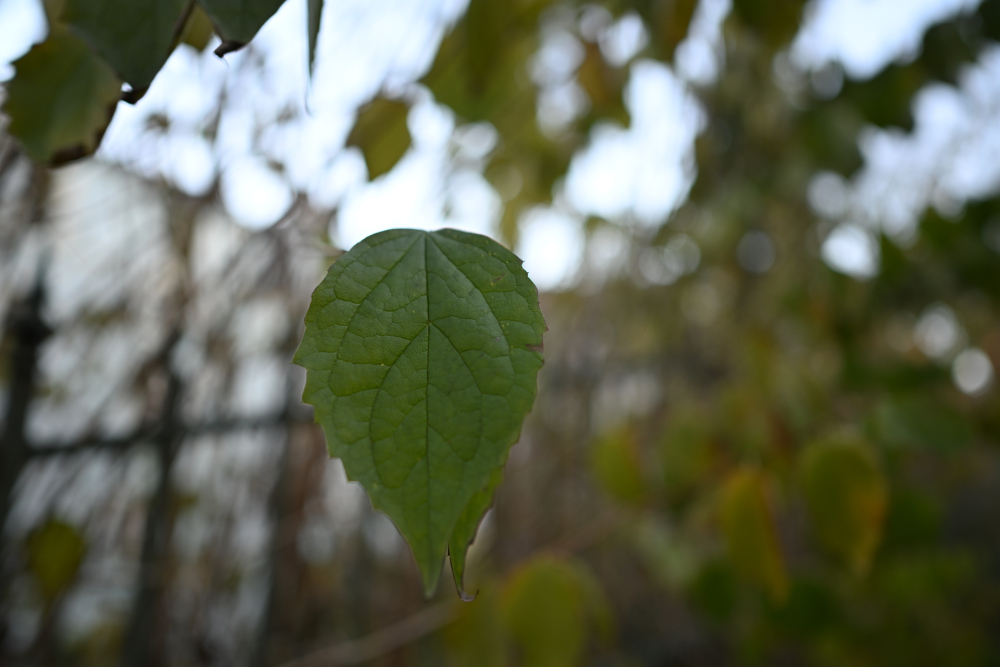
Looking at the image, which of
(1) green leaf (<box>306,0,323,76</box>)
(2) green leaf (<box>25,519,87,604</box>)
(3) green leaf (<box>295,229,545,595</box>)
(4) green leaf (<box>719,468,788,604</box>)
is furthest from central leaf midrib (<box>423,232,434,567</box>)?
(2) green leaf (<box>25,519,87,604</box>)

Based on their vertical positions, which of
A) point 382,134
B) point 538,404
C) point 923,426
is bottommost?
point 923,426

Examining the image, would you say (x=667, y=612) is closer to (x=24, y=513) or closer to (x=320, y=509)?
(x=320, y=509)

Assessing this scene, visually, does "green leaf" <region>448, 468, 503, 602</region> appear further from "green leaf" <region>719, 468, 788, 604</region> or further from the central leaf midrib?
"green leaf" <region>719, 468, 788, 604</region>

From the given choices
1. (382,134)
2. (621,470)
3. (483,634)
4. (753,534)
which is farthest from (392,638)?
(382,134)

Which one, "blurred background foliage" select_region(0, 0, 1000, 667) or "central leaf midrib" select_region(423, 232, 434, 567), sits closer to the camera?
"central leaf midrib" select_region(423, 232, 434, 567)

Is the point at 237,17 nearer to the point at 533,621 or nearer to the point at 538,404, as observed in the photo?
the point at 533,621

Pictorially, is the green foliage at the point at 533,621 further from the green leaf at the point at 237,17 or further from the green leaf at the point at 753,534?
the green leaf at the point at 237,17

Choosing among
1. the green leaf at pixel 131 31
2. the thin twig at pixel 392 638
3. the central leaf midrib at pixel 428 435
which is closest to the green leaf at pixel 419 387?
the central leaf midrib at pixel 428 435
